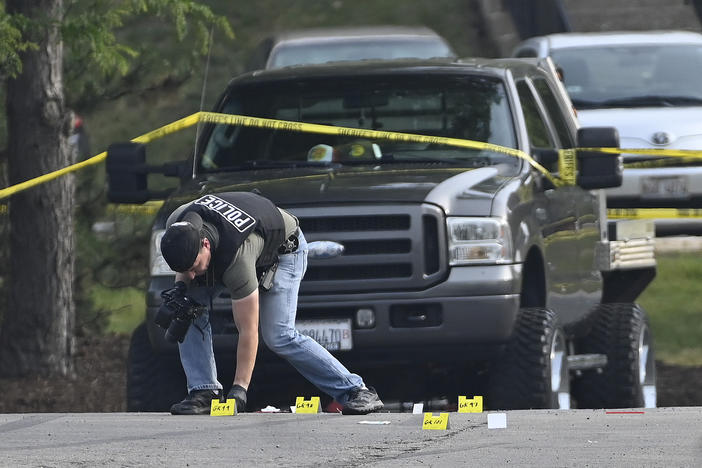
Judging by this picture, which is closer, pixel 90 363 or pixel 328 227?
pixel 328 227

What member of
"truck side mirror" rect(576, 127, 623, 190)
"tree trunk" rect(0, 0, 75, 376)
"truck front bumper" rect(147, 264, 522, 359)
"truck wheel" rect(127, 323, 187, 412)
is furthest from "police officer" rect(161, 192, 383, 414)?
"tree trunk" rect(0, 0, 75, 376)

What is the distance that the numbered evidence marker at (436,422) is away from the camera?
7633mm

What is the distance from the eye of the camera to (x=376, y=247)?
28.8 feet

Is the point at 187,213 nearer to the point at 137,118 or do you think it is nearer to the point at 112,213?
the point at 112,213

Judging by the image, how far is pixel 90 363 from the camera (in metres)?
13.0

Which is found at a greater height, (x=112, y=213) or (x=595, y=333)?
(x=112, y=213)

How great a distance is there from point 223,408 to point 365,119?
2.27m

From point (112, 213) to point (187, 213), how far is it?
222 inches

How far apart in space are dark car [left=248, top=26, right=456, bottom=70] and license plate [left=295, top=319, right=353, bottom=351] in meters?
9.01

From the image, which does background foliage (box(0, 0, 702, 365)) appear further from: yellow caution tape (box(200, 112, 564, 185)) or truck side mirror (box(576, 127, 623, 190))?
truck side mirror (box(576, 127, 623, 190))

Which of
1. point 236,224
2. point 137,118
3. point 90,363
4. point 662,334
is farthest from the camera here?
point 137,118

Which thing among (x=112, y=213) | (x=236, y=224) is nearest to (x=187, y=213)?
(x=236, y=224)

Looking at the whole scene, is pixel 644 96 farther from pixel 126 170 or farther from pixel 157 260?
pixel 157 260

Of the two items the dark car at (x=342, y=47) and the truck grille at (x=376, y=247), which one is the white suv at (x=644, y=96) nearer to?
the dark car at (x=342, y=47)
